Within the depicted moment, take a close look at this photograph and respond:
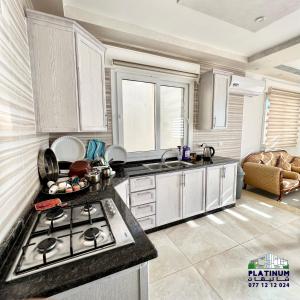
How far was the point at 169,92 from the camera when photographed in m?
2.76

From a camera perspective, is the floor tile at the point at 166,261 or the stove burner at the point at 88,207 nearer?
the stove burner at the point at 88,207

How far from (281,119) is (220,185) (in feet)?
9.54

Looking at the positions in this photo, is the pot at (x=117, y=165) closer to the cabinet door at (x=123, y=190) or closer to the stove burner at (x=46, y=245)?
the cabinet door at (x=123, y=190)

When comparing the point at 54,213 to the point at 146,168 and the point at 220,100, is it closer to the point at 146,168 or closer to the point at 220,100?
the point at 146,168

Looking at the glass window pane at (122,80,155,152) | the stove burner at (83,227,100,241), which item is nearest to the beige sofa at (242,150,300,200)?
the glass window pane at (122,80,155,152)

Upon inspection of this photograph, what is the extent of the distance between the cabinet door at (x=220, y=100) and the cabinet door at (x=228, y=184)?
74 cm

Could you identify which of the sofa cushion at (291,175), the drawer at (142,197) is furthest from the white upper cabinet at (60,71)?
the sofa cushion at (291,175)

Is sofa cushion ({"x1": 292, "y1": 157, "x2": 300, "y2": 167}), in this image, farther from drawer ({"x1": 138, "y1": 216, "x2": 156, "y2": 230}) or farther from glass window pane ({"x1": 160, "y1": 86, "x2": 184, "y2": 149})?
drawer ({"x1": 138, "y1": 216, "x2": 156, "y2": 230})

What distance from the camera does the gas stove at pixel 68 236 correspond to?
636 millimetres

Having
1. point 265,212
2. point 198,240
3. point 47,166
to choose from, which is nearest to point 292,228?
point 265,212

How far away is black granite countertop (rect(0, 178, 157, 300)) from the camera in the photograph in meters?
0.53

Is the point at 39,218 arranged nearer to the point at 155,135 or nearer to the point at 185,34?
the point at 155,135

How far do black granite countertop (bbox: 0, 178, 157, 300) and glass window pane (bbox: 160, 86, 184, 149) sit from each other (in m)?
2.16

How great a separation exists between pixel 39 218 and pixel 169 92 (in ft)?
8.05
